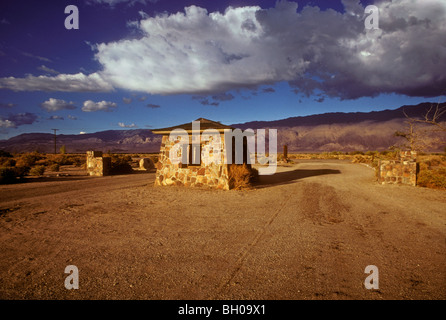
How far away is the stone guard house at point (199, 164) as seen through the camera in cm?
1146

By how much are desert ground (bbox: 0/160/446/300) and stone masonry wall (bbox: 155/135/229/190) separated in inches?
114

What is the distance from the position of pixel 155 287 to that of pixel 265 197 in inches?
269

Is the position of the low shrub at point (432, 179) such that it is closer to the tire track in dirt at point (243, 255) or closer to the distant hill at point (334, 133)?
the tire track in dirt at point (243, 255)

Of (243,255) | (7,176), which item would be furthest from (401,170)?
(7,176)

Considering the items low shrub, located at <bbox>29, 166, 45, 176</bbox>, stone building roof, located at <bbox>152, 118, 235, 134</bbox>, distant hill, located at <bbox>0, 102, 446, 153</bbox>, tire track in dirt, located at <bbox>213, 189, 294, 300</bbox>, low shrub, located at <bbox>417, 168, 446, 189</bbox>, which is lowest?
tire track in dirt, located at <bbox>213, 189, 294, 300</bbox>

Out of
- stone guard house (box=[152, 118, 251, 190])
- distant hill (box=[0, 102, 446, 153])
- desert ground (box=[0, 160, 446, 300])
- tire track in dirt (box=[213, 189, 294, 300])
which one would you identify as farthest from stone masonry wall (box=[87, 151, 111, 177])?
distant hill (box=[0, 102, 446, 153])

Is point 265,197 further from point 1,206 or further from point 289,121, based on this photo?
point 289,121

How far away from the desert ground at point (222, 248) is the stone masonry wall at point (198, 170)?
290cm

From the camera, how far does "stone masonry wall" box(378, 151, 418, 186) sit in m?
12.1

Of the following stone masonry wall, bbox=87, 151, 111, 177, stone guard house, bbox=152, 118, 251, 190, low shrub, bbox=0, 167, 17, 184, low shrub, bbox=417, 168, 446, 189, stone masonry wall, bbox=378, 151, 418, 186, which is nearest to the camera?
low shrub, bbox=417, 168, 446, 189

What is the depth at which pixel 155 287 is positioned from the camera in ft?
10.7

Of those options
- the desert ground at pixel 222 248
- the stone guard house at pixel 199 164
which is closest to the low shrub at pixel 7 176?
the desert ground at pixel 222 248

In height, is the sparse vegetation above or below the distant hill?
below

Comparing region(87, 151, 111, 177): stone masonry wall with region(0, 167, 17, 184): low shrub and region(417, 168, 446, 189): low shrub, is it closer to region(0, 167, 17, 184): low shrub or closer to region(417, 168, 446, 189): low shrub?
region(0, 167, 17, 184): low shrub
